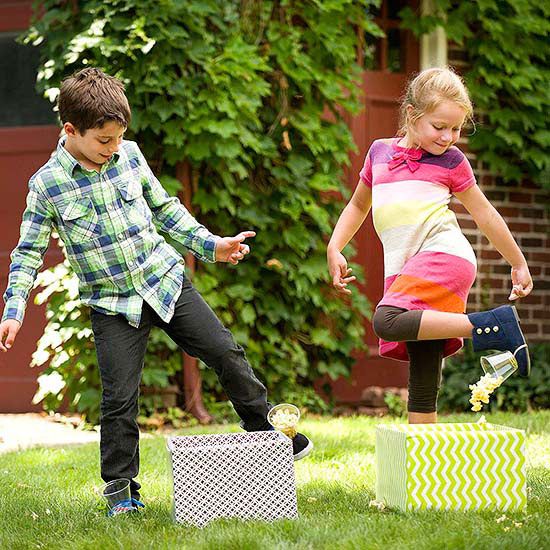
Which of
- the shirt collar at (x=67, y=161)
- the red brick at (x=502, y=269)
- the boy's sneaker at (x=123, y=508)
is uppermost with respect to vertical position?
the shirt collar at (x=67, y=161)

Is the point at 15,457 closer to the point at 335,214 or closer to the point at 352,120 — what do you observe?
the point at 335,214

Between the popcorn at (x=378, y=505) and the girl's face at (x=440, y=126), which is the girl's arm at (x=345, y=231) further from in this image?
the popcorn at (x=378, y=505)

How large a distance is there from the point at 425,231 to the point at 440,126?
13.0 inches

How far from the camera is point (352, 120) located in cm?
649

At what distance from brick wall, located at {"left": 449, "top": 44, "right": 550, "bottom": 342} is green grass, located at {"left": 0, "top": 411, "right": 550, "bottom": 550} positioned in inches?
99.6

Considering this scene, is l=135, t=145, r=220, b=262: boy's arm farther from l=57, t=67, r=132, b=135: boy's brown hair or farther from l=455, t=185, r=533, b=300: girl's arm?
l=455, t=185, r=533, b=300: girl's arm

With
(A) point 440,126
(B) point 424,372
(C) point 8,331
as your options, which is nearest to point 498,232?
(A) point 440,126

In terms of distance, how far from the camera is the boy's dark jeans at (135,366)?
3053mm

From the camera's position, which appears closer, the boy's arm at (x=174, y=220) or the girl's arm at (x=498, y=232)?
the boy's arm at (x=174, y=220)

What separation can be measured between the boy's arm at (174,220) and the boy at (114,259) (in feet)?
0.04

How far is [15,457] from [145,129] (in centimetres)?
201

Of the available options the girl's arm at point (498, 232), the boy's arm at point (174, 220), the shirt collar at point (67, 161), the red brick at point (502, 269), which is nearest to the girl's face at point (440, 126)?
the girl's arm at point (498, 232)

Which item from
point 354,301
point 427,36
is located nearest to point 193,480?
point 354,301

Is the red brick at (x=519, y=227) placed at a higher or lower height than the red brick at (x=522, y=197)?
lower
